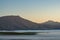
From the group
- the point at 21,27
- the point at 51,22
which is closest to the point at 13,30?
the point at 21,27

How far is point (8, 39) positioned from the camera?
579cm

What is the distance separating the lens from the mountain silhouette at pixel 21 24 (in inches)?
225

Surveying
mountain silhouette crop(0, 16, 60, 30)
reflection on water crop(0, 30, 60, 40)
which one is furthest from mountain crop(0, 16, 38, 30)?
reflection on water crop(0, 30, 60, 40)

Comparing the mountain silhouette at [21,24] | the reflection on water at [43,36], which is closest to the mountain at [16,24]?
the mountain silhouette at [21,24]

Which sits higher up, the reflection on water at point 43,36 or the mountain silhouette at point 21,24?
the mountain silhouette at point 21,24

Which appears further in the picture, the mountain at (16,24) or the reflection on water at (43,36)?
the reflection on water at (43,36)

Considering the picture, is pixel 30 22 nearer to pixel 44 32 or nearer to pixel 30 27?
pixel 30 27

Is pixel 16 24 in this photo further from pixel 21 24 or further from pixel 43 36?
pixel 43 36

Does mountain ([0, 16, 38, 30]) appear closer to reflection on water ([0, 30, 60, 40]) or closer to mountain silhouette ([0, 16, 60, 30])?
mountain silhouette ([0, 16, 60, 30])

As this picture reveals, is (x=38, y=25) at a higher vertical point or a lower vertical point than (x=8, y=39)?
higher

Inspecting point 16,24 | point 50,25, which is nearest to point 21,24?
point 16,24

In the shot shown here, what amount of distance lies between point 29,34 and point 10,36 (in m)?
0.64

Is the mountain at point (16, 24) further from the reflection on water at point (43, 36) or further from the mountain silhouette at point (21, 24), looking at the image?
the reflection on water at point (43, 36)

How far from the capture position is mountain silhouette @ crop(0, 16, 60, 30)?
571 centimetres
